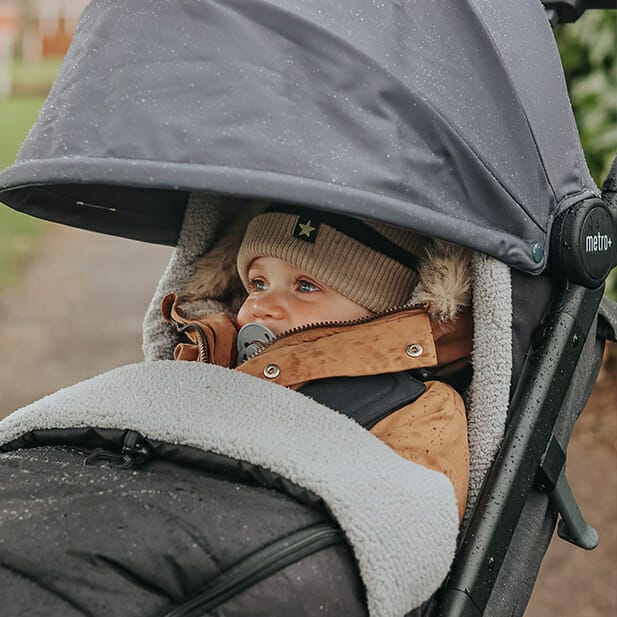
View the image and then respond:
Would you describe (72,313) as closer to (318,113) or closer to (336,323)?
(336,323)

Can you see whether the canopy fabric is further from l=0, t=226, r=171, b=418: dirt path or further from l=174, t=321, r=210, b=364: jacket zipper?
l=0, t=226, r=171, b=418: dirt path

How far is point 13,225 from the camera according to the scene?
31.2 ft

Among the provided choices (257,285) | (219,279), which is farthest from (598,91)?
(257,285)

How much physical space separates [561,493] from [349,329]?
19.2 inches

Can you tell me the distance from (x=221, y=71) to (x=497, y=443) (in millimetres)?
780

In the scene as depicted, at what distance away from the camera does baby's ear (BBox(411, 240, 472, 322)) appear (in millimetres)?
1884

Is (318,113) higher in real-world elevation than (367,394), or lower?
higher

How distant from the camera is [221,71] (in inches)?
60.0

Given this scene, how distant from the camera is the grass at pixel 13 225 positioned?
27.3ft

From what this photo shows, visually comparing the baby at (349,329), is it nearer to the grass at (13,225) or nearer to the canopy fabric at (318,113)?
→ the canopy fabric at (318,113)

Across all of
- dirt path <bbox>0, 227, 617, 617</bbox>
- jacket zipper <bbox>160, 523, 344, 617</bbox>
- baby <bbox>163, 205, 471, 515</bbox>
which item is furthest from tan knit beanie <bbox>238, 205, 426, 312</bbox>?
dirt path <bbox>0, 227, 617, 617</bbox>

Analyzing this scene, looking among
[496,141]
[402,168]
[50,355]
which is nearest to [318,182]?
[402,168]

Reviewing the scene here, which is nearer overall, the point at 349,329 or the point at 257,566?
the point at 257,566

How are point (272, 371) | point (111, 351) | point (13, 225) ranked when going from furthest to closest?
1. point (13, 225)
2. point (111, 351)
3. point (272, 371)
